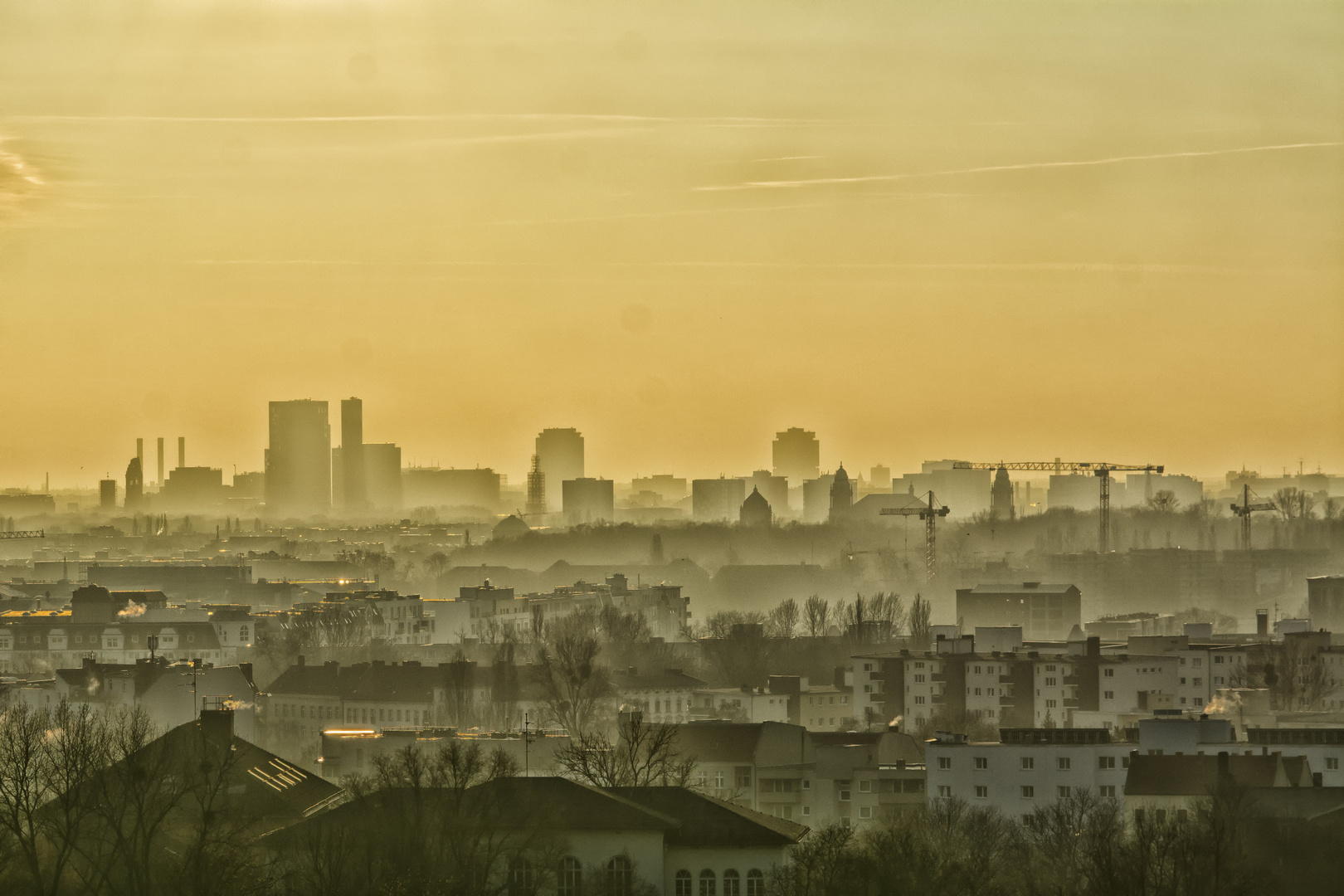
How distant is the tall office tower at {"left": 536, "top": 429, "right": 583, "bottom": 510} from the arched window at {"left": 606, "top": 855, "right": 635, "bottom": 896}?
484 ft

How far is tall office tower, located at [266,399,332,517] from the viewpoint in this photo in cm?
17475

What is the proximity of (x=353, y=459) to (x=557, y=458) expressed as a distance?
64.7 ft

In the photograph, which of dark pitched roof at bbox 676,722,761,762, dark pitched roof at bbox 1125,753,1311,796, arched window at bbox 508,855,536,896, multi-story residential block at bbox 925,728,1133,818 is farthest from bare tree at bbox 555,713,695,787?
dark pitched roof at bbox 1125,753,1311,796

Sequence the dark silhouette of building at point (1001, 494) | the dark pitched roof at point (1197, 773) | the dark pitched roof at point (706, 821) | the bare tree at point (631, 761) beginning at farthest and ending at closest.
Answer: the dark silhouette of building at point (1001, 494) < the dark pitched roof at point (1197, 773) < the bare tree at point (631, 761) < the dark pitched roof at point (706, 821)

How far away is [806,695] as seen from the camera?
43188 millimetres

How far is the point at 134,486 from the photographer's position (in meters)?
171

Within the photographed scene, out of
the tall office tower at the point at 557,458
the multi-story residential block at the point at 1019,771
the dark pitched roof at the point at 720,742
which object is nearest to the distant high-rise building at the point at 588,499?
the tall office tower at the point at 557,458

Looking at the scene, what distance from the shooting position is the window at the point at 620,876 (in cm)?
1912

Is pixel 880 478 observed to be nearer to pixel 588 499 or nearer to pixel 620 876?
pixel 588 499

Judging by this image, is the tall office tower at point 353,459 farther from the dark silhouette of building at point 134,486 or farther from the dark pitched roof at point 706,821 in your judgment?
the dark pitched roof at point 706,821

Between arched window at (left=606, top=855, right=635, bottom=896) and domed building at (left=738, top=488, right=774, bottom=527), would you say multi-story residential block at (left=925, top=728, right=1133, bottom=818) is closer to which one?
arched window at (left=606, top=855, right=635, bottom=896)

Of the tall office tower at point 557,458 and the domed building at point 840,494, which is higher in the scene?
the tall office tower at point 557,458

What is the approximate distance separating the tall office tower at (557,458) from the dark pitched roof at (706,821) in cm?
14592

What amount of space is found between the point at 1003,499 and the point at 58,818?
99915mm
